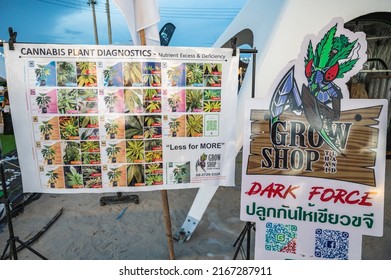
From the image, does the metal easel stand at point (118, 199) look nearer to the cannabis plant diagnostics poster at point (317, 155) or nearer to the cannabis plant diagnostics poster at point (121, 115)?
the cannabis plant diagnostics poster at point (121, 115)

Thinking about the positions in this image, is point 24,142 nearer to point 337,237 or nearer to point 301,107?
point 301,107

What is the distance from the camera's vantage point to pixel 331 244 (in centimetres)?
185

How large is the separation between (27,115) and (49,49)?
48 centimetres

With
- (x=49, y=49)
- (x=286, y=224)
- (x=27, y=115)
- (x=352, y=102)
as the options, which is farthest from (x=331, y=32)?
(x=27, y=115)

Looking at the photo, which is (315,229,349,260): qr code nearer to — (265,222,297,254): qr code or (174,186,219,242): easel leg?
(265,222,297,254): qr code

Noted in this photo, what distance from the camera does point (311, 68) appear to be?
179 cm

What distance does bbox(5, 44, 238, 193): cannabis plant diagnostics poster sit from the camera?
1.90m

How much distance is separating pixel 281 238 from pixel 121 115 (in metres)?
1.42

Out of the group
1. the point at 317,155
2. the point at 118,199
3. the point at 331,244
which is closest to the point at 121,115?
the point at 317,155

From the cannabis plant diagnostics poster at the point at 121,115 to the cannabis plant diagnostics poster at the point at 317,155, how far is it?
343 mm

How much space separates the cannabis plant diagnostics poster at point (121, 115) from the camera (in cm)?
190

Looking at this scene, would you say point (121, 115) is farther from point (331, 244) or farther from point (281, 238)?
point (331, 244)

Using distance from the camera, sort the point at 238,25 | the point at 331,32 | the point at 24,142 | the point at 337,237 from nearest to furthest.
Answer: the point at 331,32, the point at 337,237, the point at 24,142, the point at 238,25

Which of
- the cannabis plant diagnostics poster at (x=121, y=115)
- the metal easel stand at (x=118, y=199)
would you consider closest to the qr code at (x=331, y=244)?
the cannabis plant diagnostics poster at (x=121, y=115)
